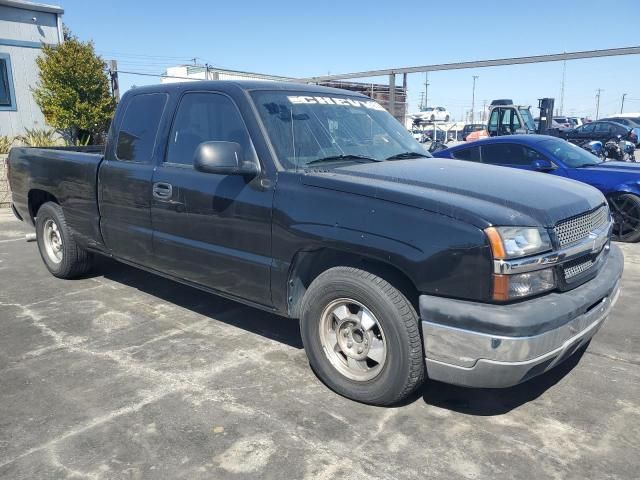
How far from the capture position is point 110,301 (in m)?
5.10

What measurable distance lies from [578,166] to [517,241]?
5976mm

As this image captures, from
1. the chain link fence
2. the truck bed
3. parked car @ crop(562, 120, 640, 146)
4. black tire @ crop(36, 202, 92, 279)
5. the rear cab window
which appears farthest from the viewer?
parked car @ crop(562, 120, 640, 146)

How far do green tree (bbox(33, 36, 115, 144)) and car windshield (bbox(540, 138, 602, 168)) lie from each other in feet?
34.6

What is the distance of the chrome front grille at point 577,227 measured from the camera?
2.91 m

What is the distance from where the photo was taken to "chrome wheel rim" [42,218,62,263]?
5.80 metres

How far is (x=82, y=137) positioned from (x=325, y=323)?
12.6 meters

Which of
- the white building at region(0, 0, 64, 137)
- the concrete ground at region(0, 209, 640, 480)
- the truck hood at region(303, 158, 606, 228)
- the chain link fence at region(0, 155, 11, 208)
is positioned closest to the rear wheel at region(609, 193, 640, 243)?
the concrete ground at region(0, 209, 640, 480)

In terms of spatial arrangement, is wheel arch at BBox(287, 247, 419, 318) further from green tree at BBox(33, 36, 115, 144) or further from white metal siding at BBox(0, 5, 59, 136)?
white metal siding at BBox(0, 5, 59, 136)

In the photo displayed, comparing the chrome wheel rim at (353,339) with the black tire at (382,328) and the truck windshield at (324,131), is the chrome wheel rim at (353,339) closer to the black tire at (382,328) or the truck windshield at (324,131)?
the black tire at (382,328)

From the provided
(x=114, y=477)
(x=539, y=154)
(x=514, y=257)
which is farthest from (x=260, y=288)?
(x=539, y=154)

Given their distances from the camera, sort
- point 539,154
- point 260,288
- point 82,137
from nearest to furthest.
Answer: point 260,288
point 539,154
point 82,137

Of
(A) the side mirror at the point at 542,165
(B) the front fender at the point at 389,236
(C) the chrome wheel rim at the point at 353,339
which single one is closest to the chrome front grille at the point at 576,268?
(B) the front fender at the point at 389,236

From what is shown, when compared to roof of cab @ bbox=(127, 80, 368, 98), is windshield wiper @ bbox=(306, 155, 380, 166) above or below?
below

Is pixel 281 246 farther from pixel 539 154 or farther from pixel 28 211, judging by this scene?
pixel 539 154
